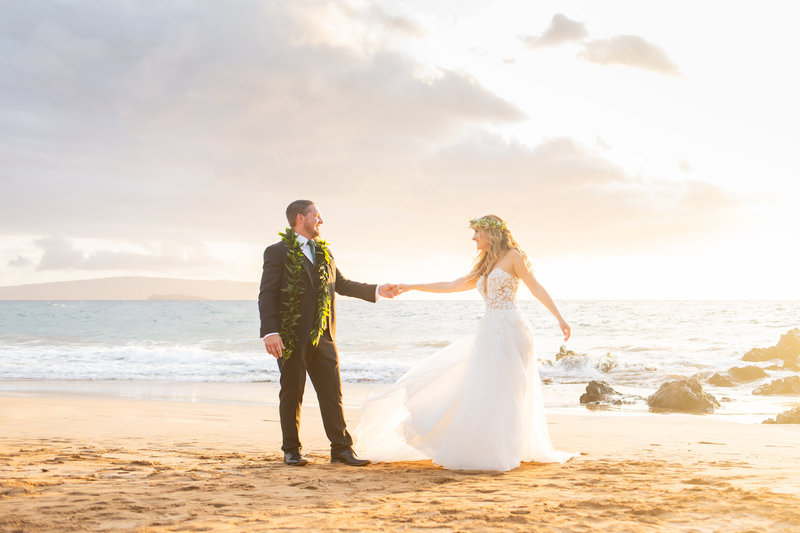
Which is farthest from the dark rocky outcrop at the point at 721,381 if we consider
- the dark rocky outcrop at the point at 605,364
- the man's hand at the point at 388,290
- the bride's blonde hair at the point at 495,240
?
the man's hand at the point at 388,290

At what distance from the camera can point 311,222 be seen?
19.1 feet

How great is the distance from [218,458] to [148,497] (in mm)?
1786

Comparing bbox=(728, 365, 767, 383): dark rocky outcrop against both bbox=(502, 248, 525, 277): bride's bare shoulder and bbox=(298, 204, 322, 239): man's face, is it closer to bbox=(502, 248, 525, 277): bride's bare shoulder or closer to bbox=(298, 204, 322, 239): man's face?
bbox=(502, 248, 525, 277): bride's bare shoulder

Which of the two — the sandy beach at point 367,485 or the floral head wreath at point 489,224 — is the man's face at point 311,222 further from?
the sandy beach at point 367,485

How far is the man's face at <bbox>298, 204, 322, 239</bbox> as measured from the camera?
5.82m

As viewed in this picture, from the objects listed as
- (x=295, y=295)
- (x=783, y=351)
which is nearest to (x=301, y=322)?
(x=295, y=295)

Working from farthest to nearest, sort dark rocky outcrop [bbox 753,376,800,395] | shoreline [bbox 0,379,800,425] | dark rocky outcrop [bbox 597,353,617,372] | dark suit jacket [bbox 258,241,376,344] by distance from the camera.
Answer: dark rocky outcrop [bbox 597,353,617,372], dark rocky outcrop [bbox 753,376,800,395], shoreline [bbox 0,379,800,425], dark suit jacket [bbox 258,241,376,344]

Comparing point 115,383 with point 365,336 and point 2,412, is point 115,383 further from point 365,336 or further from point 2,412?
point 365,336

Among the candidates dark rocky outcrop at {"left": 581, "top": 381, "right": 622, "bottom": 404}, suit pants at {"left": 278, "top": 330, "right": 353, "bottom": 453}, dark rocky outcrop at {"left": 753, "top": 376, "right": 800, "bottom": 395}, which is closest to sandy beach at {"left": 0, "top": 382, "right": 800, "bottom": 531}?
suit pants at {"left": 278, "top": 330, "right": 353, "bottom": 453}

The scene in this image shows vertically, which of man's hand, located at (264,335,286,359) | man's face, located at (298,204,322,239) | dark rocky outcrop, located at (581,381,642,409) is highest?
man's face, located at (298,204,322,239)

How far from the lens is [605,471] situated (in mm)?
5312

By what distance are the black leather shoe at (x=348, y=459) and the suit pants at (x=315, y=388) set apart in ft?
0.12

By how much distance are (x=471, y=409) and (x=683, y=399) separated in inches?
269

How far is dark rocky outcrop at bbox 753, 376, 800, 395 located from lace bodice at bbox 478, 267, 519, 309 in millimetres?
9895
